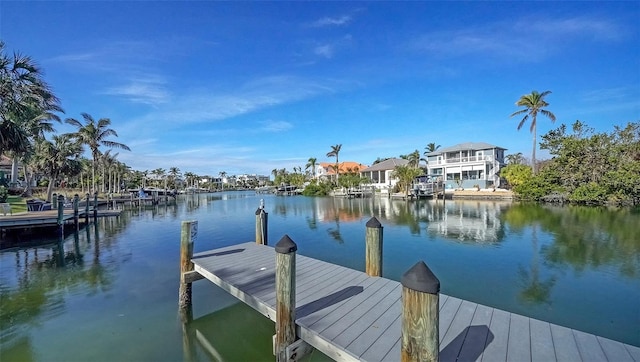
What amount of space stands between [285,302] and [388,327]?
4.98 ft

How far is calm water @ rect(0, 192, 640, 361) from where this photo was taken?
6.01 meters

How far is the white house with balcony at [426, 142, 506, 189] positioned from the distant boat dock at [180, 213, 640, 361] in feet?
149

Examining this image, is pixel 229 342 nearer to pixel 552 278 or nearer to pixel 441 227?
pixel 552 278

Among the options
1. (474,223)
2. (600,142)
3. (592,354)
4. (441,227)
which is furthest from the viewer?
(600,142)

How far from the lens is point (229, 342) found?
6.06 m

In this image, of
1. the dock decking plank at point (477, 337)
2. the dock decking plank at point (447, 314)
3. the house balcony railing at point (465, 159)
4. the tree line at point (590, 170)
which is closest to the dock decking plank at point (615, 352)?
the dock decking plank at point (477, 337)

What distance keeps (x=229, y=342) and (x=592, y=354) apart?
5815 millimetres

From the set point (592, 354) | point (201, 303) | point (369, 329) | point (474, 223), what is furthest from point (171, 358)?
point (474, 223)

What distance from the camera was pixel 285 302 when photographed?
438 centimetres

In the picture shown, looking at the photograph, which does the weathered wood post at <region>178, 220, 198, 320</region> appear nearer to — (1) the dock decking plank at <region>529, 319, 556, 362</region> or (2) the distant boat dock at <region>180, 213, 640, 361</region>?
(2) the distant boat dock at <region>180, 213, 640, 361</region>

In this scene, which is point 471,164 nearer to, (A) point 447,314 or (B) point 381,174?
(B) point 381,174

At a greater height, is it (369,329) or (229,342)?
(369,329)

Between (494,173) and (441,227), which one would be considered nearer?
(441,227)

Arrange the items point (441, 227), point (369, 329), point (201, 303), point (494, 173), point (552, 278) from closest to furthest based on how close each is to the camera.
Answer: point (369, 329), point (201, 303), point (552, 278), point (441, 227), point (494, 173)
